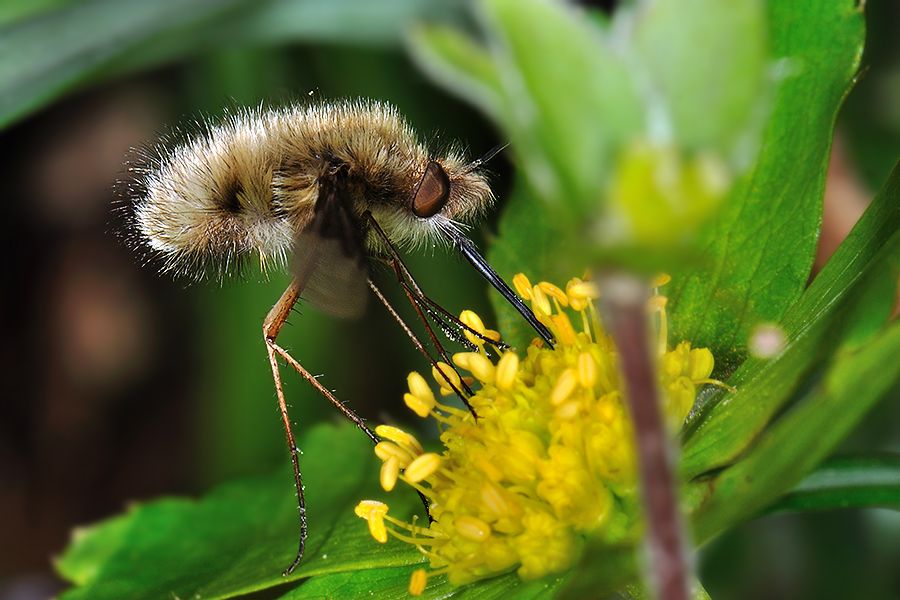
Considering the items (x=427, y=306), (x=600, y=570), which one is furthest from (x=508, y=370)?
(x=600, y=570)

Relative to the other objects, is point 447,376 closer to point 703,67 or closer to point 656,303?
point 656,303

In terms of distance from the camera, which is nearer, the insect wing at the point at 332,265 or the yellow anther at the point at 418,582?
the yellow anther at the point at 418,582

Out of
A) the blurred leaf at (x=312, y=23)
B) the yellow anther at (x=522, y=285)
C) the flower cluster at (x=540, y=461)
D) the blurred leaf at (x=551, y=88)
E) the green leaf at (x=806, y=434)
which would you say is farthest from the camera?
the blurred leaf at (x=312, y=23)

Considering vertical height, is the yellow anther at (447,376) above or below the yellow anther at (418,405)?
above

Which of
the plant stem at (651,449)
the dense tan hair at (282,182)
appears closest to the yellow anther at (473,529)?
the dense tan hair at (282,182)

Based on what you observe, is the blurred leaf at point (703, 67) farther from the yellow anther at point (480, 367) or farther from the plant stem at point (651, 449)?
the yellow anther at point (480, 367)

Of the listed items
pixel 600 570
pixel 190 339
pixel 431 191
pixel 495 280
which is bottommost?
pixel 600 570

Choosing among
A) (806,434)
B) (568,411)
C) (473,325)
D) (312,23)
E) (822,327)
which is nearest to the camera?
(806,434)
